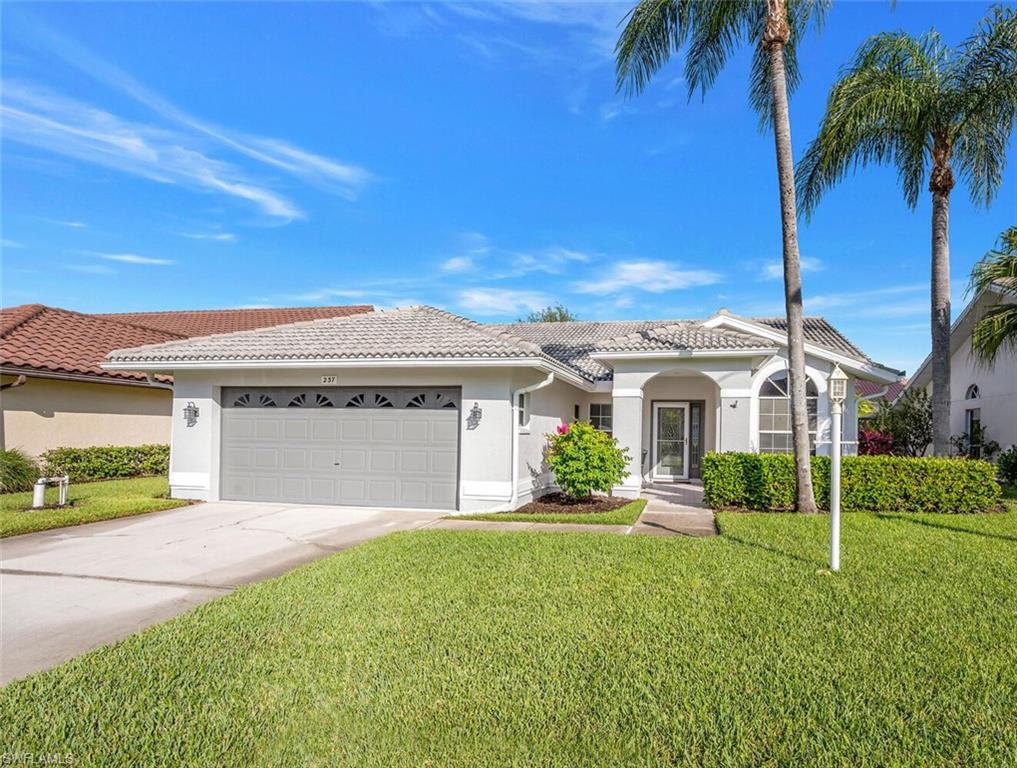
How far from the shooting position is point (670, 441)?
60.5 ft

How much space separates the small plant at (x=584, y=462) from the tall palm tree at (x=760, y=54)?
3612 mm

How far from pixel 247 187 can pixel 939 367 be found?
18.5 m

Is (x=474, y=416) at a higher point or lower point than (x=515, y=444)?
higher

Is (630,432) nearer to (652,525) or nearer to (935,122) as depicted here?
(652,525)

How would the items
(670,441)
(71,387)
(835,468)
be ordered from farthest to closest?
(670,441), (71,387), (835,468)

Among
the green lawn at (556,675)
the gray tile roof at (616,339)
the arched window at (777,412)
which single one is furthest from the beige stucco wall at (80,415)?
the arched window at (777,412)

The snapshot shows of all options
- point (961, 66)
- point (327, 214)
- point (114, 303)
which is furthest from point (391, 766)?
point (114, 303)

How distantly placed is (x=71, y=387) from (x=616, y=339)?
47.1 ft

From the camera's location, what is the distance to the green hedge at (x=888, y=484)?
11867 millimetres

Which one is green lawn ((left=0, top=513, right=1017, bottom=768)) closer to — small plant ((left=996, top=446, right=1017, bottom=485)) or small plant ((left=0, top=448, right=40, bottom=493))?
small plant ((left=0, top=448, right=40, bottom=493))

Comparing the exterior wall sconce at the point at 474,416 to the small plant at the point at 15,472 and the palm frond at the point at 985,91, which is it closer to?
the small plant at the point at 15,472

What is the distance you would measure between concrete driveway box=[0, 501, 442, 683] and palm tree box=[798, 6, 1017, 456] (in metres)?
11.9

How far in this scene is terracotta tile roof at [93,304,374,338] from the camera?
2533 cm

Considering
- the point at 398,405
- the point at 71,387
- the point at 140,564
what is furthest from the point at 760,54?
the point at 71,387
